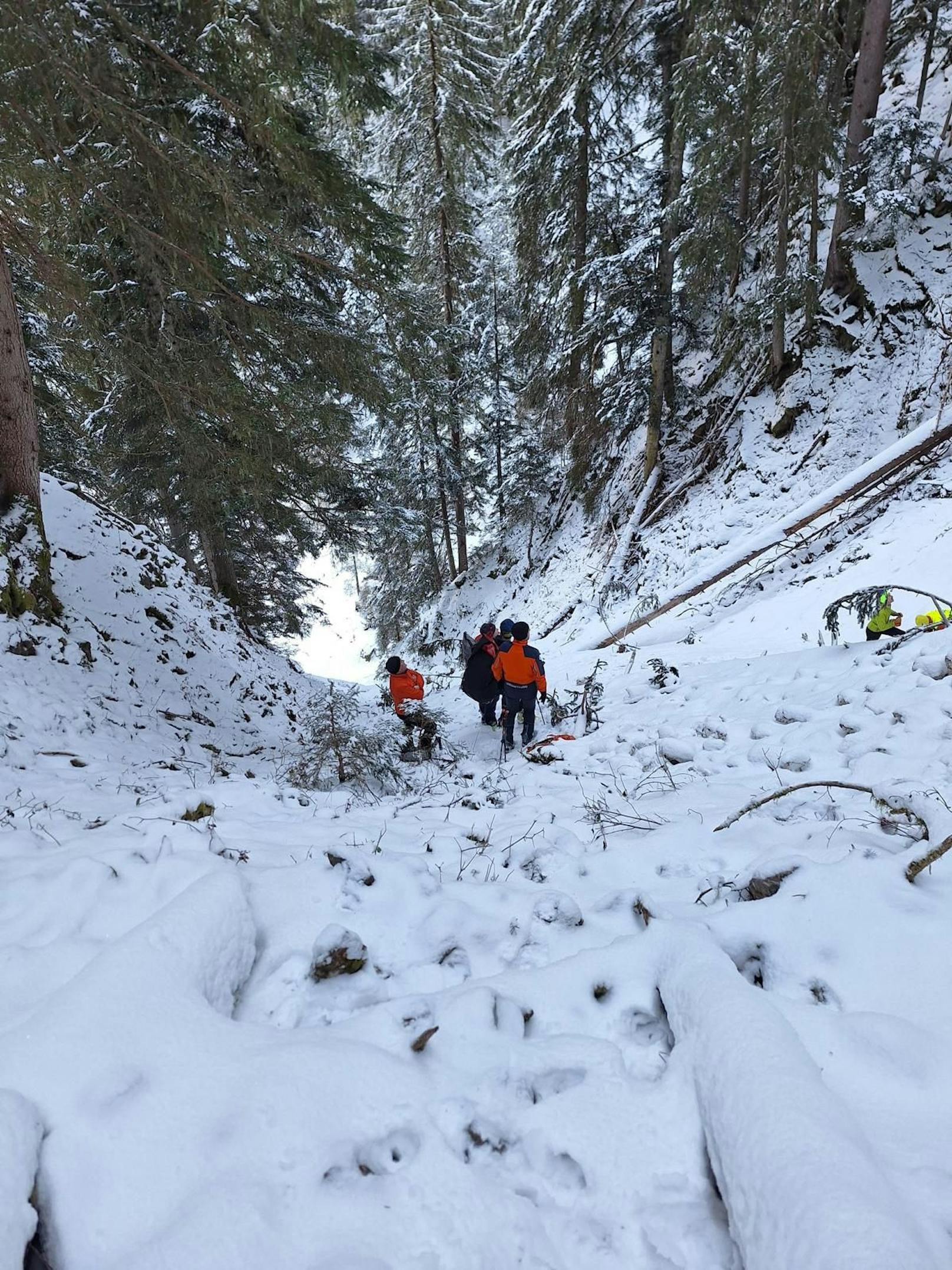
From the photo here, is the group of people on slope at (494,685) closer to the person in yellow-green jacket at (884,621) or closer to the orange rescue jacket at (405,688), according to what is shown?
the orange rescue jacket at (405,688)

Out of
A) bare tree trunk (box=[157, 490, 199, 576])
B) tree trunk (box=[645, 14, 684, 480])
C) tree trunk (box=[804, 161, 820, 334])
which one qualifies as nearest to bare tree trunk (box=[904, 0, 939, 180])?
tree trunk (box=[804, 161, 820, 334])

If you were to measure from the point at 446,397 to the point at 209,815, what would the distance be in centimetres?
586

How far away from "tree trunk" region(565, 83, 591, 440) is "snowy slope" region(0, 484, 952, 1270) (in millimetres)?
11246

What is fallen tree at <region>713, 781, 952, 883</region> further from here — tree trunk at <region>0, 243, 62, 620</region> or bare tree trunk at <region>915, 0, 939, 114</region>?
bare tree trunk at <region>915, 0, 939, 114</region>

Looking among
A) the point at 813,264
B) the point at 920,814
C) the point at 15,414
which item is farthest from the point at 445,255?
the point at 920,814

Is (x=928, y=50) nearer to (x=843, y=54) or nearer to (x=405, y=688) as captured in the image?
(x=843, y=54)

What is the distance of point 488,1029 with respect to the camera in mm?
1887

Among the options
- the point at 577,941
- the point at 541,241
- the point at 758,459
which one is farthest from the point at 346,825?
the point at 541,241

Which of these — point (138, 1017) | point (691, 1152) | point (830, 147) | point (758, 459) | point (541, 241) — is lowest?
point (691, 1152)

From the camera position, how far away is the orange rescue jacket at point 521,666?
6.68 metres

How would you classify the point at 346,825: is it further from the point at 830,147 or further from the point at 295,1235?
the point at 830,147

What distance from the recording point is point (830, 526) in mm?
9391

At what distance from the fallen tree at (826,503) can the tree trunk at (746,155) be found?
5.17 metres

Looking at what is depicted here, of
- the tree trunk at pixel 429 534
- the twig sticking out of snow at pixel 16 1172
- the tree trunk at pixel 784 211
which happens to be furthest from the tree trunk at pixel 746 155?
the twig sticking out of snow at pixel 16 1172
